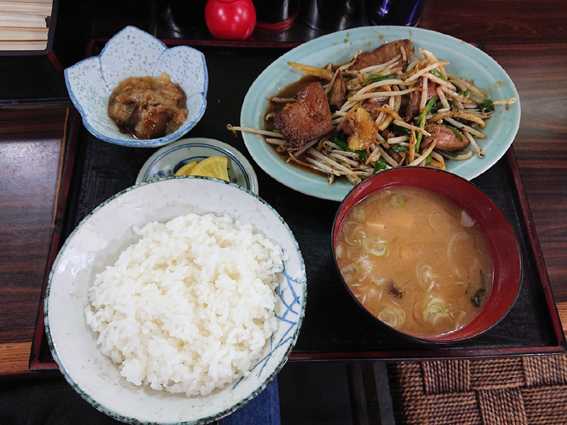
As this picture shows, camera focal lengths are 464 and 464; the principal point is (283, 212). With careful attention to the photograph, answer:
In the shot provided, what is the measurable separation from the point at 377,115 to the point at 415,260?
84 cm

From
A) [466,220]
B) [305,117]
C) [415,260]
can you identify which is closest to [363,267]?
[415,260]

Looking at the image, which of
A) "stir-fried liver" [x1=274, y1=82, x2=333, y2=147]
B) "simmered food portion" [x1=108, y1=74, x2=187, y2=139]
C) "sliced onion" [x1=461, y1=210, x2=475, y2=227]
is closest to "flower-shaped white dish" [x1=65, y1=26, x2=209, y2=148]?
"simmered food portion" [x1=108, y1=74, x2=187, y2=139]

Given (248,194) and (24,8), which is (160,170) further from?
(24,8)

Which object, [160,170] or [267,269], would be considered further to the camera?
[160,170]

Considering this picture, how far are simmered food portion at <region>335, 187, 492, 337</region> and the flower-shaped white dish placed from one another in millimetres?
907

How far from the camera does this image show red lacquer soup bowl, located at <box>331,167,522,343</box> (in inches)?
65.6

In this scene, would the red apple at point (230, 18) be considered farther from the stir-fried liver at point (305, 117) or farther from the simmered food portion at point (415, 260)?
the simmered food portion at point (415, 260)

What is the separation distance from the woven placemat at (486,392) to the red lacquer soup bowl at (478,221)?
575mm

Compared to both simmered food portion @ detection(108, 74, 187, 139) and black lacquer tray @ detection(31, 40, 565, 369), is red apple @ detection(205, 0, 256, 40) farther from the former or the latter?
simmered food portion @ detection(108, 74, 187, 139)

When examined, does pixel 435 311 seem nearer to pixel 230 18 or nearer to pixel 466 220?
pixel 466 220

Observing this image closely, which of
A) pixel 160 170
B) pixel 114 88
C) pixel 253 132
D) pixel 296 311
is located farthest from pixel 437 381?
pixel 114 88

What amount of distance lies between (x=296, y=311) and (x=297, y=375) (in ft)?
3.32

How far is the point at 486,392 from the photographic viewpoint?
7.13ft

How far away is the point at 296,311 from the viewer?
1.61 m
